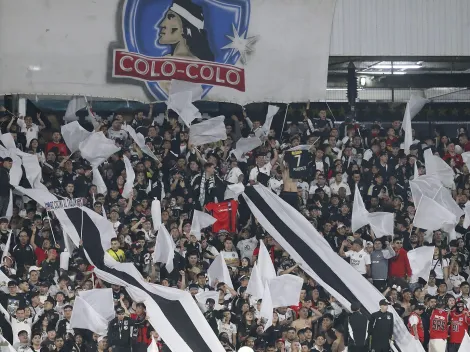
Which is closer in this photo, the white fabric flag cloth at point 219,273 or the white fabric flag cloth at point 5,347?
the white fabric flag cloth at point 5,347

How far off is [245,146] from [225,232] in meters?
2.56

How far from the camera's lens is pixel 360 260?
22.7 meters

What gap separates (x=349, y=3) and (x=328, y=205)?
5.97m

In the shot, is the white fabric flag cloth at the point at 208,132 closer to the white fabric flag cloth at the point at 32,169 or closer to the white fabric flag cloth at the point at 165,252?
the white fabric flag cloth at the point at 32,169

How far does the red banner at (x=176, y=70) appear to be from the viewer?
26625mm

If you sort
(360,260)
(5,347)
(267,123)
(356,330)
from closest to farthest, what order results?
(5,347) → (356,330) → (360,260) → (267,123)

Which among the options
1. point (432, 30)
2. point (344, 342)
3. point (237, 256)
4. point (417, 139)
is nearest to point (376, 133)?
point (417, 139)

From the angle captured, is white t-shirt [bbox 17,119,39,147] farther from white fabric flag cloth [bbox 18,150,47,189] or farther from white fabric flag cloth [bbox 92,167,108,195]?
white fabric flag cloth [bbox 92,167,108,195]

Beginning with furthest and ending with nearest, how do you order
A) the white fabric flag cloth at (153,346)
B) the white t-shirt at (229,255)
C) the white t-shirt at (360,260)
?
the white t-shirt at (360,260), the white t-shirt at (229,255), the white fabric flag cloth at (153,346)

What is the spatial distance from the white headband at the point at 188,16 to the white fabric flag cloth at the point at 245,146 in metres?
3.27

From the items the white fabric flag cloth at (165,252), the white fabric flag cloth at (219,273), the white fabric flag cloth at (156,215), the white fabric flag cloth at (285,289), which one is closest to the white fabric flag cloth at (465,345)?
the white fabric flag cloth at (285,289)

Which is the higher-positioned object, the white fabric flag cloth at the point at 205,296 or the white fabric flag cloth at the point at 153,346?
the white fabric flag cloth at the point at 205,296

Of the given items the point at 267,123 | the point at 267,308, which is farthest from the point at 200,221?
the point at 267,123

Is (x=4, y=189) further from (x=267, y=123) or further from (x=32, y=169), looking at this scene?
(x=267, y=123)
